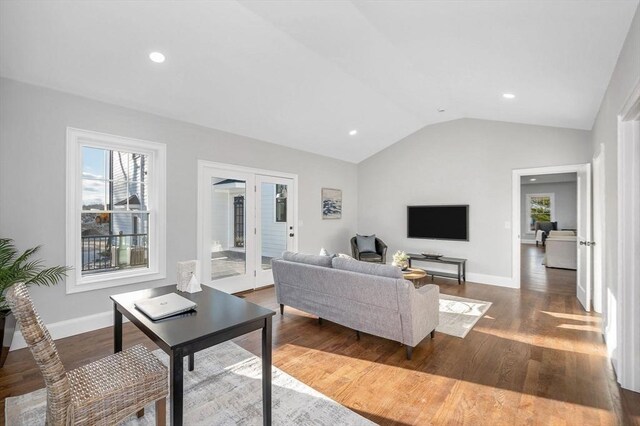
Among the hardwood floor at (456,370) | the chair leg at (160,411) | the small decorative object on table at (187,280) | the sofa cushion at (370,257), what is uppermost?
the small decorative object on table at (187,280)

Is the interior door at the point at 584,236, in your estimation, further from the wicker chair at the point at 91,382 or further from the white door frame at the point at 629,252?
the wicker chair at the point at 91,382

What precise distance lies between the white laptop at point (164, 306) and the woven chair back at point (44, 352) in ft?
1.39

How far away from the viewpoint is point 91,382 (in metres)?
1.52

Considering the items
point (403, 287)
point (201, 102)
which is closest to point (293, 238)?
point (201, 102)

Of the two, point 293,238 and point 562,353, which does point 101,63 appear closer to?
point 293,238

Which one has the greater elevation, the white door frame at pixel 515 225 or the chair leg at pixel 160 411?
the white door frame at pixel 515 225

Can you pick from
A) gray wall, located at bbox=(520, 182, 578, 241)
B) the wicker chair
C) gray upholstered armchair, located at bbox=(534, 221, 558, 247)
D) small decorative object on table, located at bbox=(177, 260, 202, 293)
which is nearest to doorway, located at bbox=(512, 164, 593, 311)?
small decorative object on table, located at bbox=(177, 260, 202, 293)

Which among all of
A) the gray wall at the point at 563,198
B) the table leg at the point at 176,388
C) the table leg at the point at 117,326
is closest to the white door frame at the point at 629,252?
the table leg at the point at 176,388

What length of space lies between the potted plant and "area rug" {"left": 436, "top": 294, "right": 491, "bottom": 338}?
414cm

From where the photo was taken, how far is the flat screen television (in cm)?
594

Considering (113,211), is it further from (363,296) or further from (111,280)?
(363,296)

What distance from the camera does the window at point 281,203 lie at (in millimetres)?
5641

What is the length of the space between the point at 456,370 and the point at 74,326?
12.8ft

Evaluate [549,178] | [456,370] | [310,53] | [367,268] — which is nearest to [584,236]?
[456,370]
